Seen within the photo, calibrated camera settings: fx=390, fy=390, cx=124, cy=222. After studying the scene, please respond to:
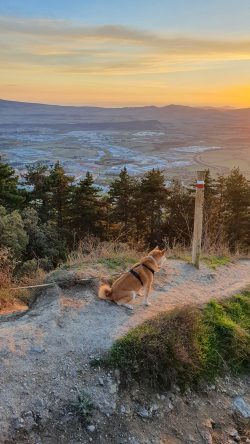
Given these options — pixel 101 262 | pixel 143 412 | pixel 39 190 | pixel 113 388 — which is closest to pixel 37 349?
pixel 113 388

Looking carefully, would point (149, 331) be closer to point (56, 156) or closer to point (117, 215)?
point (117, 215)

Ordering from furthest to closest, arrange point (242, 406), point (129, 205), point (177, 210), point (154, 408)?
point (129, 205) → point (177, 210) → point (242, 406) → point (154, 408)

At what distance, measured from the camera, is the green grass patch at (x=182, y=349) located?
550cm

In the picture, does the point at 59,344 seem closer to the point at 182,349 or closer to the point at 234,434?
the point at 182,349

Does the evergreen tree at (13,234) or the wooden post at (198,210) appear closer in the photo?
the wooden post at (198,210)

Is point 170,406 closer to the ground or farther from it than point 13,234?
farther from it

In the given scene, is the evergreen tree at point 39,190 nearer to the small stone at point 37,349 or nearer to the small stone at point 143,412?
the small stone at point 37,349

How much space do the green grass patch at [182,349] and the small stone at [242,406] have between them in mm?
469

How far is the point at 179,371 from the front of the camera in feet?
18.5

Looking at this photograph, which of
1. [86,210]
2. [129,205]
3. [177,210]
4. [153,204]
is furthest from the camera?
[129,205]

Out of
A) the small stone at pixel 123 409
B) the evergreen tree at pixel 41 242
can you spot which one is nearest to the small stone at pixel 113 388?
the small stone at pixel 123 409

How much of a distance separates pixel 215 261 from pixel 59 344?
21.2ft

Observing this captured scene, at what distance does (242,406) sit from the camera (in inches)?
217

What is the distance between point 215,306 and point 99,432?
3.63 m
